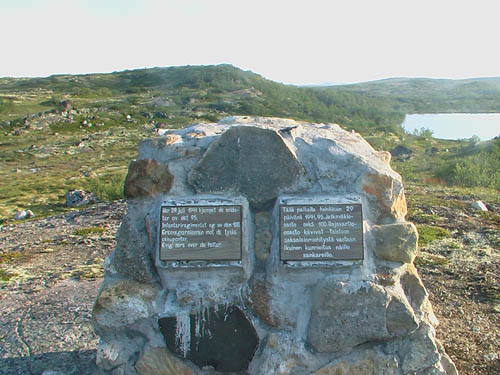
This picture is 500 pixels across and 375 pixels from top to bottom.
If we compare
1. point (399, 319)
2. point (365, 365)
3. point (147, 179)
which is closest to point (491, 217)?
point (399, 319)

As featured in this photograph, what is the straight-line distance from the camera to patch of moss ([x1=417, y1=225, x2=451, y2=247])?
5.97 meters

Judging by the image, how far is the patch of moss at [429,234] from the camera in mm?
5973

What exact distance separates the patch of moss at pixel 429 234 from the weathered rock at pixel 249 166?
138 inches

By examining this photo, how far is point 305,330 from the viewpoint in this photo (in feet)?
9.55

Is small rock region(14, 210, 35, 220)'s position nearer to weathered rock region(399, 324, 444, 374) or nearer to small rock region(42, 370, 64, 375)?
small rock region(42, 370, 64, 375)

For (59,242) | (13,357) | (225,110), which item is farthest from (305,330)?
(225,110)

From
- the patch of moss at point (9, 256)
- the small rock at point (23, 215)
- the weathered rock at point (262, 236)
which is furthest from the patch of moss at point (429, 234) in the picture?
the small rock at point (23, 215)

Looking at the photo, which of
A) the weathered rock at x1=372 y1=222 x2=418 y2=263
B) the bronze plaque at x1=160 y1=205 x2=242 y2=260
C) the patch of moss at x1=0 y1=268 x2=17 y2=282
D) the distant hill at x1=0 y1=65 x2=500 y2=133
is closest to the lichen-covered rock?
the weathered rock at x1=372 y1=222 x2=418 y2=263

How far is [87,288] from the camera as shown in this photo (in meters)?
4.99

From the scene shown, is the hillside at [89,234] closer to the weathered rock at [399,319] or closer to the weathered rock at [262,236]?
the weathered rock at [399,319]

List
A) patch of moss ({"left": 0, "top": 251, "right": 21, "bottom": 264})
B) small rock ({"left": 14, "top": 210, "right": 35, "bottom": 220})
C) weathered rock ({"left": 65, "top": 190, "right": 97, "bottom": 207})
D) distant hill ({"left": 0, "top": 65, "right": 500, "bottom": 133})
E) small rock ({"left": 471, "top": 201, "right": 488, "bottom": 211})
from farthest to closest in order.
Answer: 1. distant hill ({"left": 0, "top": 65, "right": 500, "bottom": 133})
2. weathered rock ({"left": 65, "top": 190, "right": 97, "bottom": 207})
3. small rock ({"left": 14, "top": 210, "right": 35, "bottom": 220})
4. small rock ({"left": 471, "top": 201, "right": 488, "bottom": 211})
5. patch of moss ({"left": 0, "top": 251, "right": 21, "bottom": 264})

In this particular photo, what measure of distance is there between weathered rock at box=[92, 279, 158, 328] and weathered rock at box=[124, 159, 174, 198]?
2.21ft

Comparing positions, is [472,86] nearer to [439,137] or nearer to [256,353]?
[439,137]

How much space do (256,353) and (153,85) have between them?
2111 inches
